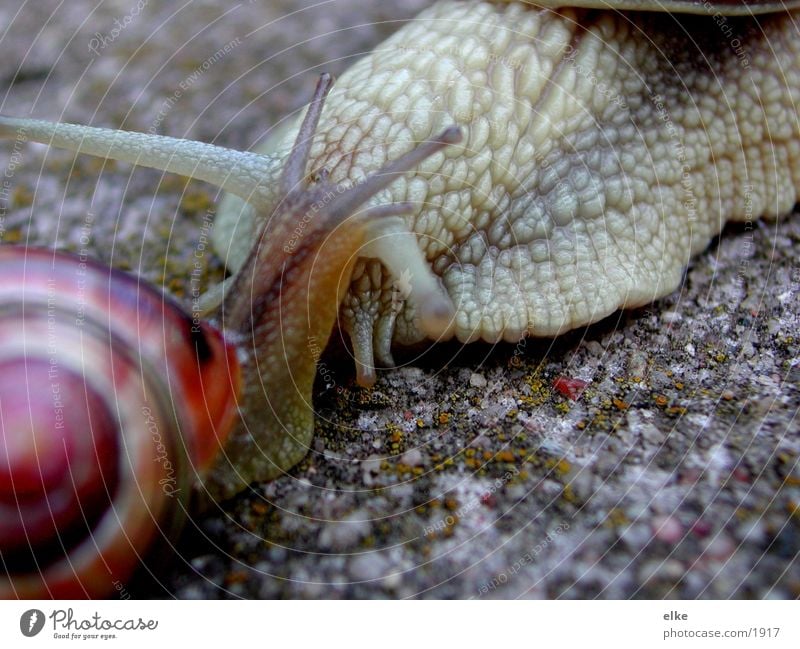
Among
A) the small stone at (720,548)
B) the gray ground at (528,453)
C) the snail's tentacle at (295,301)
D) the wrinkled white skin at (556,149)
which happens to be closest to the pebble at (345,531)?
the gray ground at (528,453)

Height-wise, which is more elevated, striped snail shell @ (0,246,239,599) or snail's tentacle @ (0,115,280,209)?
snail's tentacle @ (0,115,280,209)

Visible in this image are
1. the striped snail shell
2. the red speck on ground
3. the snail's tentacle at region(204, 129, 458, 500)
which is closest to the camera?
the striped snail shell

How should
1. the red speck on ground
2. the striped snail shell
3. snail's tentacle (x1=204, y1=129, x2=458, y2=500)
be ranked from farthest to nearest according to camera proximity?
the red speck on ground, snail's tentacle (x1=204, y1=129, x2=458, y2=500), the striped snail shell

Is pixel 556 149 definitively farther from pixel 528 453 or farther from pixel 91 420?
pixel 91 420

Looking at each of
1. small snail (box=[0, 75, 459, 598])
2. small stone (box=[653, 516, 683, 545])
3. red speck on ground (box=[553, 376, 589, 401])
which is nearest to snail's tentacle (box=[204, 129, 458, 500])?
small snail (box=[0, 75, 459, 598])

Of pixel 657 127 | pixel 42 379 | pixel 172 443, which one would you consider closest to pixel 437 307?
pixel 172 443

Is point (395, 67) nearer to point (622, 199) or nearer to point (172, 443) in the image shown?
point (622, 199)

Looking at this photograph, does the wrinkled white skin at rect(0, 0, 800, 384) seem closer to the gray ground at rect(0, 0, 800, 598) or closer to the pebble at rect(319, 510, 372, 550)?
the gray ground at rect(0, 0, 800, 598)
